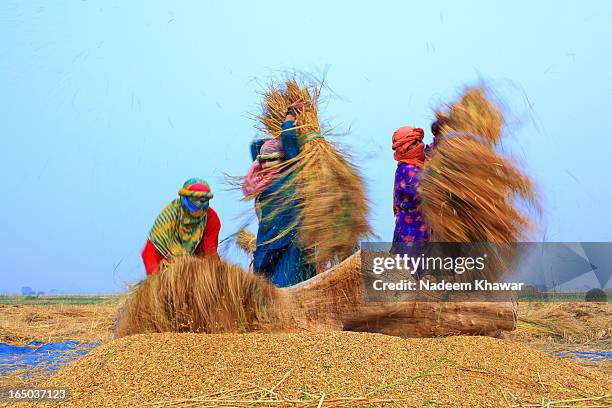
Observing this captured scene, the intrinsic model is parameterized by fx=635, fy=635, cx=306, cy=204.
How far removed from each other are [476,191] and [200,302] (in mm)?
1698

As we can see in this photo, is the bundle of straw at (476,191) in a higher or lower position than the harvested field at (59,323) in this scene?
higher

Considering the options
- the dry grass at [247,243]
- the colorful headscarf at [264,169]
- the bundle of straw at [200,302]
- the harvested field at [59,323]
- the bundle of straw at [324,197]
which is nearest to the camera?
the bundle of straw at [200,302]

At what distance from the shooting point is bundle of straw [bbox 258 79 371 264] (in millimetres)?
4605

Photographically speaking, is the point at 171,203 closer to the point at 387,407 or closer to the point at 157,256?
the point at 157,256

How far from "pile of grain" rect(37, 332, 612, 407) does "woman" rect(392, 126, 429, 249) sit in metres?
0.99

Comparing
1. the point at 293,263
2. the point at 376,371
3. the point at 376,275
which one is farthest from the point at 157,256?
the point at 376,371

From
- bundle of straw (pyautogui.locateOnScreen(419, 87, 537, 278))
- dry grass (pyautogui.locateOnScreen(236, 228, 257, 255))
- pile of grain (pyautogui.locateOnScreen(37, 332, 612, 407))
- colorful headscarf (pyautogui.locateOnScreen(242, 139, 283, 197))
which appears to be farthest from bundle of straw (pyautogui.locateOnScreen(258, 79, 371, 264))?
dry grass (pyautogui.locateOnScreen(236, 228, 257, 255))

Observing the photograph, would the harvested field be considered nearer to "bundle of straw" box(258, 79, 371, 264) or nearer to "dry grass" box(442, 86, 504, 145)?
"bundle of straw" box(258, 79, 371, 264)

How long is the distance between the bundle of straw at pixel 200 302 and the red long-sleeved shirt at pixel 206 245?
1093 millimetres

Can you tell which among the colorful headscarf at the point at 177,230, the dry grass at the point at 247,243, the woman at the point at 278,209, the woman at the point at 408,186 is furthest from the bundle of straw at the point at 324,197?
the dry grass at the point at 247,243

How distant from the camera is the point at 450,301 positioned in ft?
13.0

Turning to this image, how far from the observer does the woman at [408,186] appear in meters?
4.28

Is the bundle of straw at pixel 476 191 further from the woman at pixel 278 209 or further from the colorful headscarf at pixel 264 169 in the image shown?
the colorful headscarf at pixel 264 169

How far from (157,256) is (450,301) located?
228cm
